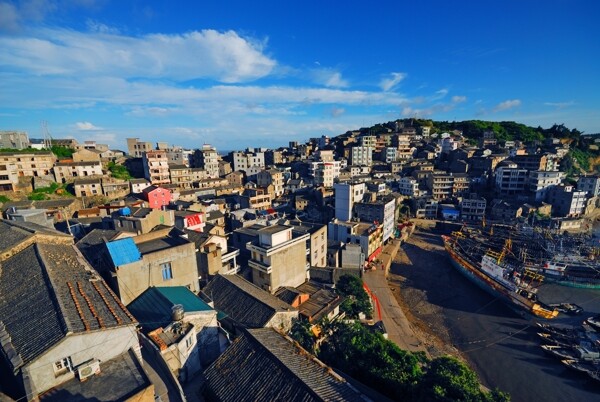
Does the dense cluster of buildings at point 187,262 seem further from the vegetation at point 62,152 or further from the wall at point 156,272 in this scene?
the vegetation at point 62,152

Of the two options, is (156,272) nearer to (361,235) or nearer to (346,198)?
(361,235)

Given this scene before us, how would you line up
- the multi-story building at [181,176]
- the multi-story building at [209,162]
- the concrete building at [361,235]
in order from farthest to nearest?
the multi-story building at [209,162], the multi-story building at [181,176], the concrete building at [361,235]

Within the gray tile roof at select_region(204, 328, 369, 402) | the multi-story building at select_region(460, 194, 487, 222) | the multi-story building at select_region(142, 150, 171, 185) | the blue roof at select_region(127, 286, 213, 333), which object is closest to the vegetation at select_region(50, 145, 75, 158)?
the multi-story building at select_region(142, 150, 171, 185)

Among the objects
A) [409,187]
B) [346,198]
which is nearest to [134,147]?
[346,198]

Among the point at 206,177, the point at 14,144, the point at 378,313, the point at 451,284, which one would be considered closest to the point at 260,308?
the point at 378,313

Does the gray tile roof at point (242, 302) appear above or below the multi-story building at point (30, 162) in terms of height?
below

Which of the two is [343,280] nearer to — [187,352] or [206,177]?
[187,352]

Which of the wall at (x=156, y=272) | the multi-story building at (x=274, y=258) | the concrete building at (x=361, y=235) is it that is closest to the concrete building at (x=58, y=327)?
the wall at (x=156, y=272)
